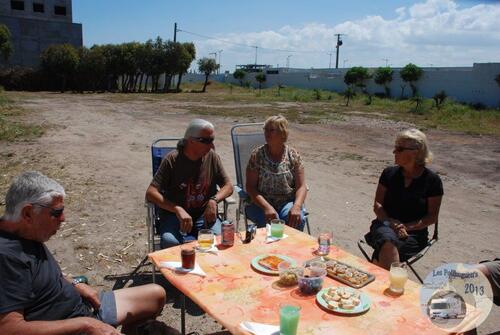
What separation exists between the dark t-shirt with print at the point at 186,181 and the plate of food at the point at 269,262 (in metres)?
1.30

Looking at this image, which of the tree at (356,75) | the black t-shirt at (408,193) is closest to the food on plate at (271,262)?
the black t-shirt at (408,193)

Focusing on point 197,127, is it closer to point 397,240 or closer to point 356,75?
point 397,240

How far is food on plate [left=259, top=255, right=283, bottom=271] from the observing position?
8.13 ft

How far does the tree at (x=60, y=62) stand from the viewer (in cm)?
3972

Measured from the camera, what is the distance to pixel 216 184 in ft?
13.1

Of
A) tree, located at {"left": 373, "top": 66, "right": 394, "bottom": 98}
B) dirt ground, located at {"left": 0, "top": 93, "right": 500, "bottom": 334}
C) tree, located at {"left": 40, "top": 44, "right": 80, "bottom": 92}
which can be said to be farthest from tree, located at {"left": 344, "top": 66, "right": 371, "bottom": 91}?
tree, located at {"left": 40, "top": 44, "right": 80, "bottom": 92}

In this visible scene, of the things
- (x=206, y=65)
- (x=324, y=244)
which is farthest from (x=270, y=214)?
(x=206, y=65)

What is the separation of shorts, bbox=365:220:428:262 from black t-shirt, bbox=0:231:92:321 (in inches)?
84.8

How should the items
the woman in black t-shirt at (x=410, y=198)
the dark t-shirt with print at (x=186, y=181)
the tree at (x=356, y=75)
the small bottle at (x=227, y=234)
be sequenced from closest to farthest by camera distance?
1. the small bottle at (x=227, y=234)
2. the woman in black t-shirt at (x=410, y=198)
3. the dark t-shirt with print at (x=186, y=181)
4. the tree at (x=356, y=75)

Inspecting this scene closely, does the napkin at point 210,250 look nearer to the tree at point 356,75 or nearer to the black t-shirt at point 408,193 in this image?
the black t-shirt at point 408,193

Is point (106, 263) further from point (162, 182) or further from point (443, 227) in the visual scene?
point (443, 227)

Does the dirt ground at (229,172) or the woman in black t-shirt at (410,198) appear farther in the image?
the dirt ground at (229,172)

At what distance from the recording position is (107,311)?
2395mm

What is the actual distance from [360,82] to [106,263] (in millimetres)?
37750
